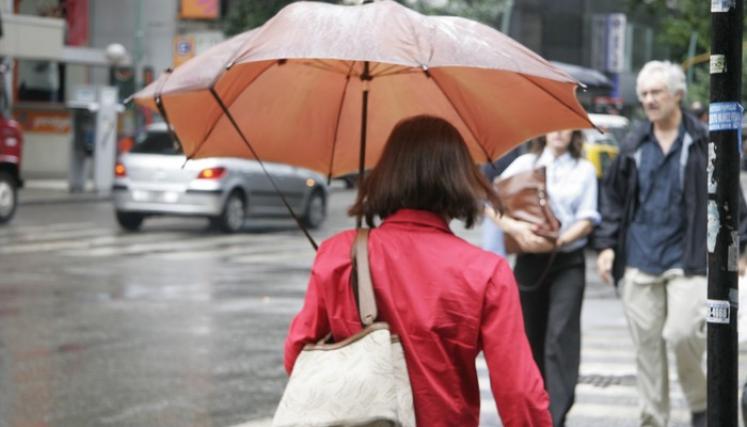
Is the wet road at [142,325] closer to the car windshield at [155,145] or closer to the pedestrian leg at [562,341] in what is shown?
the car windshield at [155,145]

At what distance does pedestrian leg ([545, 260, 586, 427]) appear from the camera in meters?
7.40

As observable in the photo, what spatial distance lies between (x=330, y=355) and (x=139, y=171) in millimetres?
19703

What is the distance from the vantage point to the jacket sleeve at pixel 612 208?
7.34m

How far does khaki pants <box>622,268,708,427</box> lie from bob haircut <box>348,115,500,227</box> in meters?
3.57

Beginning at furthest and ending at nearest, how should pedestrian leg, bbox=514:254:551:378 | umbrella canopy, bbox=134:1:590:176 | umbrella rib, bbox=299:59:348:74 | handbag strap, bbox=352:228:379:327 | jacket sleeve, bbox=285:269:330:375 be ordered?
pedestrian leg, bbox=514:254:551:378
umbrella rib, bbox=299:59:348:74
umbrella canopy, bbox=134:1:590:176
jacket sleeve, bbox=285:269:330:375
handbag strap, bbox=352:228:379:327

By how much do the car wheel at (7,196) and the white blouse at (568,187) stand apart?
17013 millimetres

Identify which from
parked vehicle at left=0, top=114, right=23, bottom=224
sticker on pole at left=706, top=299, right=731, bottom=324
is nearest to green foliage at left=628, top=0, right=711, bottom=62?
sticker on pole at left=706, top=299, right=731, bottom=324

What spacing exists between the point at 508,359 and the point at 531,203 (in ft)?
12.6

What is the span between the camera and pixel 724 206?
441cm

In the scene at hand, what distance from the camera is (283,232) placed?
2469 centimetres

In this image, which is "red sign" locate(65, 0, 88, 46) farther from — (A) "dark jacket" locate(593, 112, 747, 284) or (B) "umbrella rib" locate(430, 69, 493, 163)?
(B) "umbrella rib" locate(430, 69, 493, 163)

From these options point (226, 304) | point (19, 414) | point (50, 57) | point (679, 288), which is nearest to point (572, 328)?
point (679, 288)

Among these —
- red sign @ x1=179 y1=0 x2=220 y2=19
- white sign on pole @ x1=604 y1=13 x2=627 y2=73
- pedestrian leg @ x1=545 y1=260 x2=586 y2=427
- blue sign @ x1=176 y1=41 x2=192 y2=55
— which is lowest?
pedestrian leg @ x1=545 y1=260 x2=586 y2=427

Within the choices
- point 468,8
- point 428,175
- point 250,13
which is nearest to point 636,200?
point 428,175
